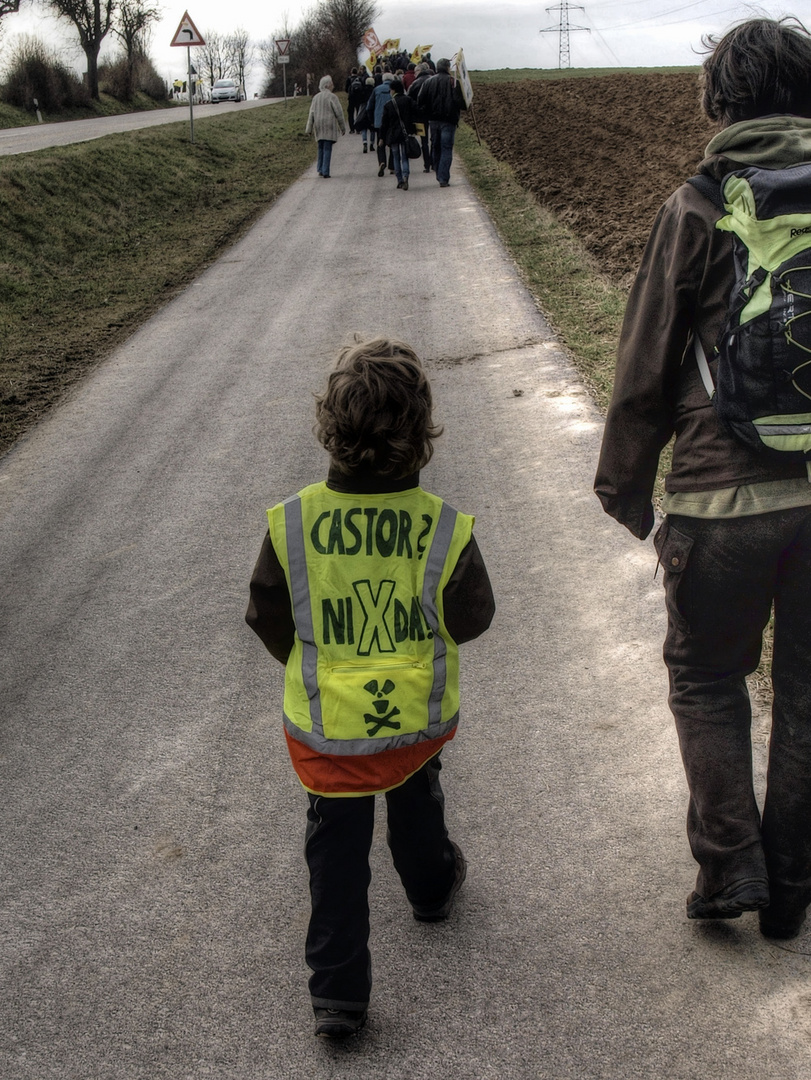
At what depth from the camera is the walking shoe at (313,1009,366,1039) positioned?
2.34 metres

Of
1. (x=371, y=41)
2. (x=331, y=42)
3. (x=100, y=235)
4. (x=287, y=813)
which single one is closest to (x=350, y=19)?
(x=331, y=42)

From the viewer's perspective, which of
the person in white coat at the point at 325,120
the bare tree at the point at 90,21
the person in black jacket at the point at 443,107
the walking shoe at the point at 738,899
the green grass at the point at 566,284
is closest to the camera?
the walking shoe at the point at 738,899

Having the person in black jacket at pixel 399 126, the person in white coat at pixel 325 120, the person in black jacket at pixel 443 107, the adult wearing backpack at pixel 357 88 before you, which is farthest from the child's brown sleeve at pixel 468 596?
the adult wearing backpack at pixel 357 88

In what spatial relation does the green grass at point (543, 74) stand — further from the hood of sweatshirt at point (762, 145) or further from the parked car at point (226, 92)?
Result: the hood of sweatshirt at point (762, 145)

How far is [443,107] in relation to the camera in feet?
57.3

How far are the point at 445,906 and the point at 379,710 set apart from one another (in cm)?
Result: 71

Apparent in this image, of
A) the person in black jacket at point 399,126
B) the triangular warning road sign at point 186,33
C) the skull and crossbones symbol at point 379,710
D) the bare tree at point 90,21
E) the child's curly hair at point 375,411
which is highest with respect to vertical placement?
the bare tree at point 90,21

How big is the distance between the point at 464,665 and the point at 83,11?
5337 centimetres

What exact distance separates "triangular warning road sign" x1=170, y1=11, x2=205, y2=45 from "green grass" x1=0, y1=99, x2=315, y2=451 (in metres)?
2.01

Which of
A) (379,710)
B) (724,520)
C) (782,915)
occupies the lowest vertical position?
(782,915)

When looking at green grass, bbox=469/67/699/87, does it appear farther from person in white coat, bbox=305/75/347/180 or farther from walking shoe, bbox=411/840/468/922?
walking shoe, bbox=411/840/468/922

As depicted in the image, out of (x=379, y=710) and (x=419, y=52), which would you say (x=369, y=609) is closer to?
(x=379, y=710)

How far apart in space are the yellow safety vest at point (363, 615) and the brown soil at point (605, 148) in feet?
12.3

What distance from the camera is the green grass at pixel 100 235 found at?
31.5 ft
